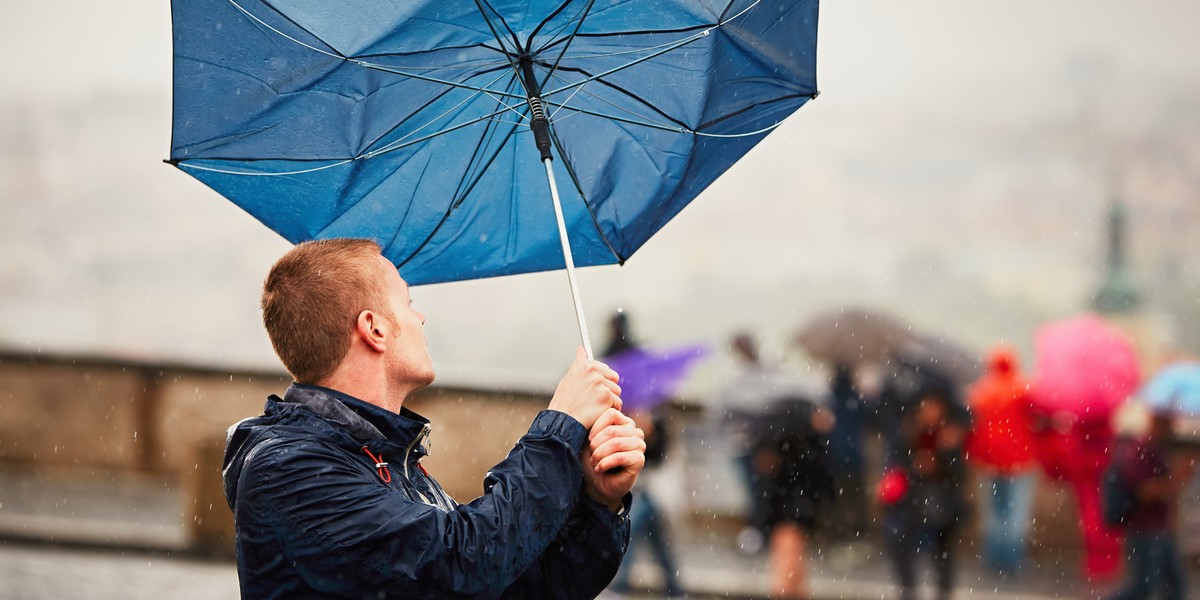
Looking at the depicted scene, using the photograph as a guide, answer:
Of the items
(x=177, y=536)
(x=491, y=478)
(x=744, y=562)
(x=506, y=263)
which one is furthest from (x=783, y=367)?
(x=491, y=478)

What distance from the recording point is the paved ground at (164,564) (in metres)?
8.08

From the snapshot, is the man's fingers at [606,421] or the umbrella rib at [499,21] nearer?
the man's fingers at [606,421]

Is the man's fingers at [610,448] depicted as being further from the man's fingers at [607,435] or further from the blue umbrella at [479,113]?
the blue umbrella at [479,113]

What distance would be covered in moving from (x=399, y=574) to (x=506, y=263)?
1.07 metres

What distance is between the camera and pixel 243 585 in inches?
79.8

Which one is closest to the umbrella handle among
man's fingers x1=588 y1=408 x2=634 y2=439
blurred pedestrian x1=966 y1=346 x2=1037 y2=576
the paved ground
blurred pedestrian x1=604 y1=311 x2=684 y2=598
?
man's fingers x1=588 y1=408 x2=634 y2=439

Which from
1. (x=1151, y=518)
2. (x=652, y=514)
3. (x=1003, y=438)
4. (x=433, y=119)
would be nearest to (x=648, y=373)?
(x=652, y=514)

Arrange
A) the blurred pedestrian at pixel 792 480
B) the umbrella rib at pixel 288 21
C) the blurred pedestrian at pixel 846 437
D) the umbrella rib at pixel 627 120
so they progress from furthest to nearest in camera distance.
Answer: the blurred pedestrian at pixel 846 437 < the blurred pedestrian at pixel 792 480 < the umbrella rib at pixel 627 120 < the umbrella rib at pixel 288 21

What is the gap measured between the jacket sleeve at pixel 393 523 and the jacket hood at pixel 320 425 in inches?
2.1

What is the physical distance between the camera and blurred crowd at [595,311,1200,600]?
7.01 m

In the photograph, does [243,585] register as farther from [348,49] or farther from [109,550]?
[109,550]

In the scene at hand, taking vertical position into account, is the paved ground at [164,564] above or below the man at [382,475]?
below

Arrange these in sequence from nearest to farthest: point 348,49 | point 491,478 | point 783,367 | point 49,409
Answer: point 491,478 < point 348,49 < point 783,367 < point 49,409

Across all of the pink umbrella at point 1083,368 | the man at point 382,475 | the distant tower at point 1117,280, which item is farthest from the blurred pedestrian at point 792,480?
the distant tower at point 1117,280
